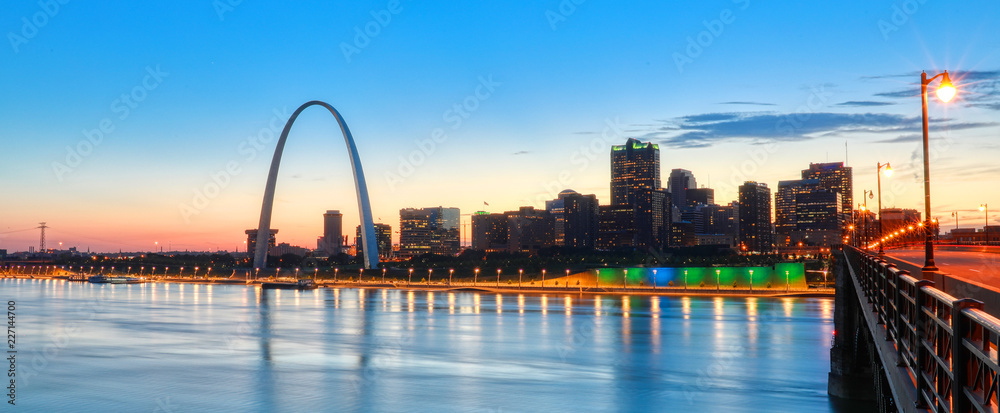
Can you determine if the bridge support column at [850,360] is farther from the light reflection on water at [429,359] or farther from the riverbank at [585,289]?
the riverbank at [585,289]

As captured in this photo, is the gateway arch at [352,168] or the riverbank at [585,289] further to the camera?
the gateway arch at [352,168]

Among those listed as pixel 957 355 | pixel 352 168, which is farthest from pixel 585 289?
pixel 957 355

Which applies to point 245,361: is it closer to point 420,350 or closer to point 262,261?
point 420,350

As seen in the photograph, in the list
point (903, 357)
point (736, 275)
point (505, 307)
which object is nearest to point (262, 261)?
point (505, 307)

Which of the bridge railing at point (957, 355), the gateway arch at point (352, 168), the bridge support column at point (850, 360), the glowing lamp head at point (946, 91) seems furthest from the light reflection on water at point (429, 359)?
the gateway arch at point (352, 168)

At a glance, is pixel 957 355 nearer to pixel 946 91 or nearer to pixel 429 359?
pixel 946 91

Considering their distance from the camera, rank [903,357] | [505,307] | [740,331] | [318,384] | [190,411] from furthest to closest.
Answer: [505,307], [740,331], [318,384], [190,411], [903,357]

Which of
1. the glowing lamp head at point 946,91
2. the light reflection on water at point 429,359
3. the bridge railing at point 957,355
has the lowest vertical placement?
the light reflection on water at point 429,359

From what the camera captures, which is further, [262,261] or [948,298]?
[262,261]
